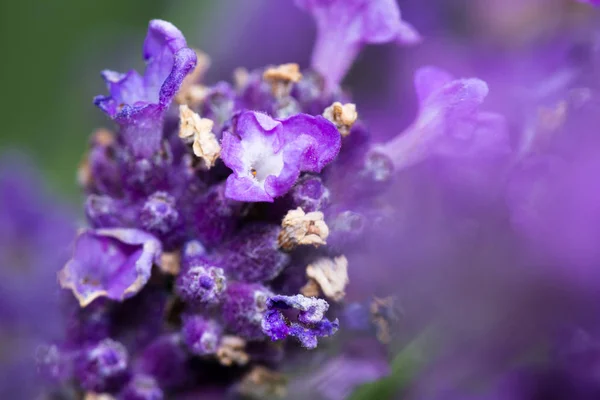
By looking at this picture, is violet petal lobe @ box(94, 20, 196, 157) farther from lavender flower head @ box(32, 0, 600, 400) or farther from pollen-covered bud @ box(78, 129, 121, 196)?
pollen-covered bud @ box(78, 129, 121, 196)

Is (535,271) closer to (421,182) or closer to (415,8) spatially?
(421,182)

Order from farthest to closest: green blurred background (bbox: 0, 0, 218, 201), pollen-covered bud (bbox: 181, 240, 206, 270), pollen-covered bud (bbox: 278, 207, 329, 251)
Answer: green blurred background (bbox: 0, 0, 218, 201) → pollen-covered bud (bbox: 181, 240, 206, 270) → pollen-covered bud (bbox: 278, 207, 329, 251)

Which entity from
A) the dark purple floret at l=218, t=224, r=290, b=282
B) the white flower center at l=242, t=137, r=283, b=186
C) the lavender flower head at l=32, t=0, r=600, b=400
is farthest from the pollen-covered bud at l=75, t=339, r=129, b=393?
the white flower center at l=242, t=137, r=283, b=186

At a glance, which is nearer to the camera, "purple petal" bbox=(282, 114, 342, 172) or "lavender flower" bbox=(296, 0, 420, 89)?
"purple petal" bbox=(282, 114, 342, 172)

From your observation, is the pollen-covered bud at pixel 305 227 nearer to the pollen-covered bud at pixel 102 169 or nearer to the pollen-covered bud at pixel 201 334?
the pollen-covered bud at pixel 201 334

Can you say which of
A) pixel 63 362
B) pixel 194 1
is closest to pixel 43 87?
pixel 194 1
